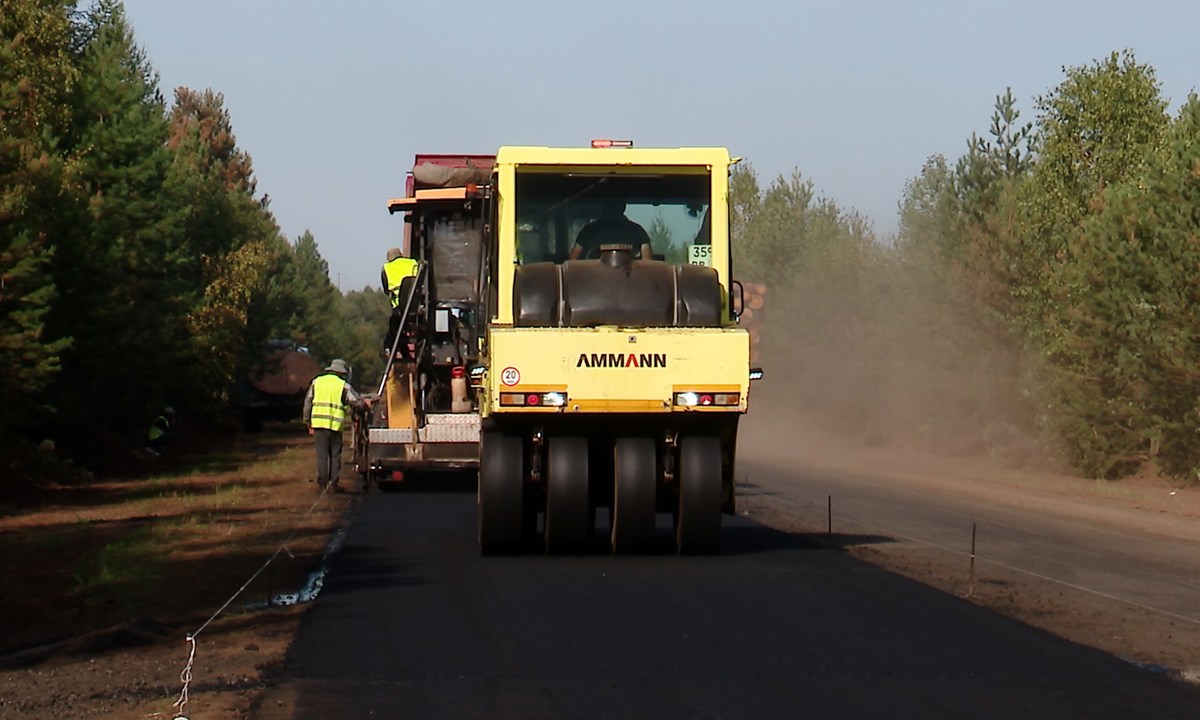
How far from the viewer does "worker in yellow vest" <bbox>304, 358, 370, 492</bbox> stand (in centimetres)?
2427

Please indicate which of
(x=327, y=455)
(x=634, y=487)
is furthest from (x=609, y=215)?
(x=327, y=455)

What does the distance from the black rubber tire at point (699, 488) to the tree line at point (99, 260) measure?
44.8 feet

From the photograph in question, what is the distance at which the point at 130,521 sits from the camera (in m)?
21.0

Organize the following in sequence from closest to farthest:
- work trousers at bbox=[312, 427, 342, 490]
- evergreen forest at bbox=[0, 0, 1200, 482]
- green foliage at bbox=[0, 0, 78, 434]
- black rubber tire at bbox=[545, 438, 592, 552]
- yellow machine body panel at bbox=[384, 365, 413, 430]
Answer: black rubber tire at bbox=[545, 438, 592, 552] < yellow machine body panel at bbox=[384, 365, 413, 430] < work trousers at bbox=[312, 427, 342, 490] < green foliage at bbox=[0, 0, 78, 434] < evergreen forest at bbox=[0, 0, 1200, 482]

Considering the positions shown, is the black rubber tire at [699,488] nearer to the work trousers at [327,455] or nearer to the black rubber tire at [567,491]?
the black rubber tire at [567,491]

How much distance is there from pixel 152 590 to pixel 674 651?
5721mm

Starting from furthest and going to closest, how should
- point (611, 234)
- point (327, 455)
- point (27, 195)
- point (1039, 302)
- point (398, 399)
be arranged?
point (1039, 302) < point (27, 195) < point (327, 455) < point (398, 399) < point (611, 234)

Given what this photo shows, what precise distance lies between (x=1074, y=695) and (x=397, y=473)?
610 inches

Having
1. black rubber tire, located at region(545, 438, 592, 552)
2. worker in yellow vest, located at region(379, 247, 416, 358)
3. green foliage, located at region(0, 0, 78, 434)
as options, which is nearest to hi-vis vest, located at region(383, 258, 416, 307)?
worker in yellow vest, located at region(379, 247, 416, 358)

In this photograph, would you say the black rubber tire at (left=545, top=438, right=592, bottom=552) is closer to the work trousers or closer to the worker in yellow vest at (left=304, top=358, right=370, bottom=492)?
the worker in yellow vest at (left=304, top=358, right=370, bottom=492)

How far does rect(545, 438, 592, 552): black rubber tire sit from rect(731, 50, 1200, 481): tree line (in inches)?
732

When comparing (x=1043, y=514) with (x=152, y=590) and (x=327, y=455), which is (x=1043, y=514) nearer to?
(x=327, y=455)

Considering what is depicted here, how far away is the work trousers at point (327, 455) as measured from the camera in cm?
2452

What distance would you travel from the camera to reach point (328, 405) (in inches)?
957
